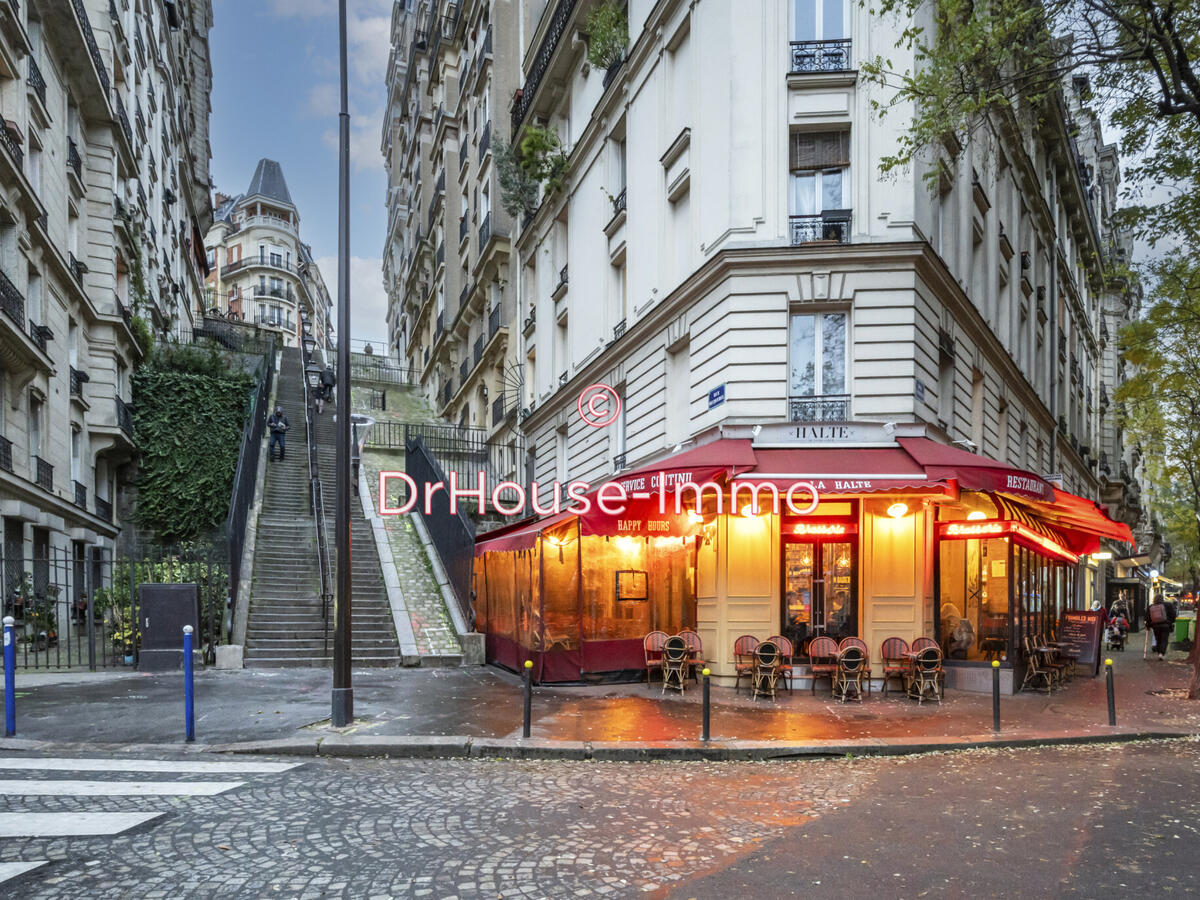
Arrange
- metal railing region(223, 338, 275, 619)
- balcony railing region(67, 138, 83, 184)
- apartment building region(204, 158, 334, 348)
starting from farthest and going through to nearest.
Answer: apartment building region(204, 158, 334, 348) < balcony railing region(67, 138, 83, 184) < metal railing region(223, 338, 275, 619)

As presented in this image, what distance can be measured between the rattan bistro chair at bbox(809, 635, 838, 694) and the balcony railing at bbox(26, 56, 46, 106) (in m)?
21.4

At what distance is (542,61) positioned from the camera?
984 inches

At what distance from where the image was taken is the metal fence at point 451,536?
17.5m

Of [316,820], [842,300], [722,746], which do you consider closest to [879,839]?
[722,746]

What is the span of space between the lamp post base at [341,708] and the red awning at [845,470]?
623cm

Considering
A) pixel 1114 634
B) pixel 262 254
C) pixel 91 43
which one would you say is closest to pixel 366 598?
pixel 91 43

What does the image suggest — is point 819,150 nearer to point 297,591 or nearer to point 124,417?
point 297,591

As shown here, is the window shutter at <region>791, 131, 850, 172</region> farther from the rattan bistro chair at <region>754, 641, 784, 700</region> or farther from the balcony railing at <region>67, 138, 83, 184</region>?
the balcony railing at <region>67, 138, 83, 184</region>

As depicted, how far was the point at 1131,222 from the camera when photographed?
51.2 ft

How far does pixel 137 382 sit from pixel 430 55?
29051 millimetres

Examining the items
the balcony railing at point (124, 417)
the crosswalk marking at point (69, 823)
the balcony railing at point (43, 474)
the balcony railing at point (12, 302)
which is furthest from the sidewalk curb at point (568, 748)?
the balcony railing at point (124, 417)

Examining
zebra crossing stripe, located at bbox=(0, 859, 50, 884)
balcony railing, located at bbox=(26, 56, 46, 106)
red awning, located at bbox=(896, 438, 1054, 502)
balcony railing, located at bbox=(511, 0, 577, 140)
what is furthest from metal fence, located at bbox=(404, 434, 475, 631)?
balcony railing, located at bbox=(26, 56, 46, 106)

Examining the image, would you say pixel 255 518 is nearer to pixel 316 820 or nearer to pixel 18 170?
pixel 18 170

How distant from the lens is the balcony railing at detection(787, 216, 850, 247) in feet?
46.1
